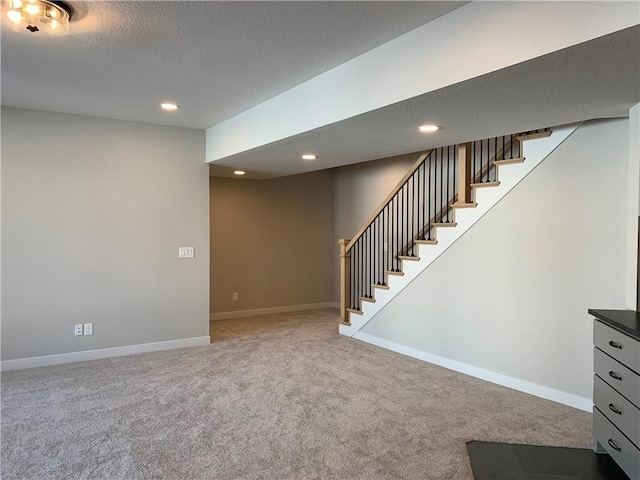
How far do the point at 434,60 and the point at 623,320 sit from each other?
70.9 inches

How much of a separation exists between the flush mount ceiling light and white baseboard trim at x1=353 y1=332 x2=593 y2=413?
415 cm

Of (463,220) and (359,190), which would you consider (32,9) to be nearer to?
(463,220)

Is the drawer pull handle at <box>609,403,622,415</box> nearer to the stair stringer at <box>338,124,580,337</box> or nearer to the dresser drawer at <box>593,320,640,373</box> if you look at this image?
the dresser drawer at <box>593,320,640,373</box>

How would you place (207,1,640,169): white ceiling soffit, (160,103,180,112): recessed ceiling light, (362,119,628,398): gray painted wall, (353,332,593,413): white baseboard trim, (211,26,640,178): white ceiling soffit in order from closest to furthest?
(207,1,640,169): white ceiling soffit < (211,26,640,178): white ceiling soffit < (362,119,628,398): gray painted wall < (353,332,593,413): white baseboard trim < (160,103,180,112): recessed ceiling light

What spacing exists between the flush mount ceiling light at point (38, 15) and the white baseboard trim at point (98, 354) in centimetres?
328

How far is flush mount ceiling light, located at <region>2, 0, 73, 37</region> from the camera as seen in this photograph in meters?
2.23

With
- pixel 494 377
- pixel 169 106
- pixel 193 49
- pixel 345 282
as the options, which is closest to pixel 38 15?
pixel 193 49

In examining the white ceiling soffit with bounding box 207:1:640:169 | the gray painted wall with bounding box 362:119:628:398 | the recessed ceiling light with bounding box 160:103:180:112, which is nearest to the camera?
the white ceiling soffit with bounding box 207:1:640:169

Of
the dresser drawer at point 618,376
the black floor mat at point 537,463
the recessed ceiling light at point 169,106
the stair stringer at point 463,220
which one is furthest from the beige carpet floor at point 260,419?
the recessed ceiling light at point 169,106

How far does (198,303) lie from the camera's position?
5289 mm

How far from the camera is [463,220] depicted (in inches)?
169

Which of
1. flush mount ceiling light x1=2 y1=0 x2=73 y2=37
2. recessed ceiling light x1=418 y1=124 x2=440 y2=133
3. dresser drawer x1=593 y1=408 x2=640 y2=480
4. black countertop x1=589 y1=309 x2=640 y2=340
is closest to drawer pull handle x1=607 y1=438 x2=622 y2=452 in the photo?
dresser drawer x1=593 y1=408 x2=640 y2=480

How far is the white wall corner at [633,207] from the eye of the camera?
2686 mm

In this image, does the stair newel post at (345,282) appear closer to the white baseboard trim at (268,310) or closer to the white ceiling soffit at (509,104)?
the white baseboard trim at (268,310)
